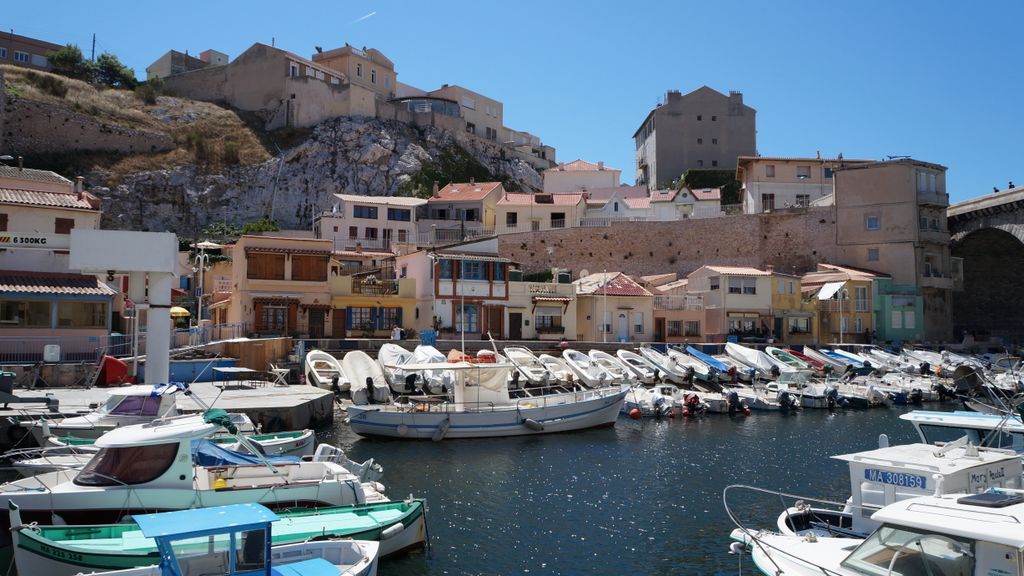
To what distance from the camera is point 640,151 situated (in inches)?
3536

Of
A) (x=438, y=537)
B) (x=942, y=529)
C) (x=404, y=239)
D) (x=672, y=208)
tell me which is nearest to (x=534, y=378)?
(x=438, y=537)

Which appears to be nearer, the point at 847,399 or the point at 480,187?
the point at 847,399

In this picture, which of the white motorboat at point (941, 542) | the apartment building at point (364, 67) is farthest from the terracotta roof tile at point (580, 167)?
the white motorboat at point (941, 542)

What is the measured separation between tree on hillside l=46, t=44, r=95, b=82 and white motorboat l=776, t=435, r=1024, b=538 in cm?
8972

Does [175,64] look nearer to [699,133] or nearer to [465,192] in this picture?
[465,192]

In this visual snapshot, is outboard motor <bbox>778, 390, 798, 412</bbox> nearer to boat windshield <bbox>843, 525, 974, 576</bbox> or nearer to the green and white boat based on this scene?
the green and white boat

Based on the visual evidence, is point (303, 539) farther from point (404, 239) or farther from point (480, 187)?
point (480, 187)

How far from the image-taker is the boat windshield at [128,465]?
1284 centimetres

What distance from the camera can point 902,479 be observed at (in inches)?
476

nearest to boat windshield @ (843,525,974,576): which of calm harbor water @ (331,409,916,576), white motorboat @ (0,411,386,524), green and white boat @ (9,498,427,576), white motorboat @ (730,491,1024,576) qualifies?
white motorboat @ (730,491,1024,576)

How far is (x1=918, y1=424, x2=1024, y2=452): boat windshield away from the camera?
48.9 feet

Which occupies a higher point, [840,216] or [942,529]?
[840,216]

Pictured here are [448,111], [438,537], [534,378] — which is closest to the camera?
[438,537]

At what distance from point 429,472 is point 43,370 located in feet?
51.2
